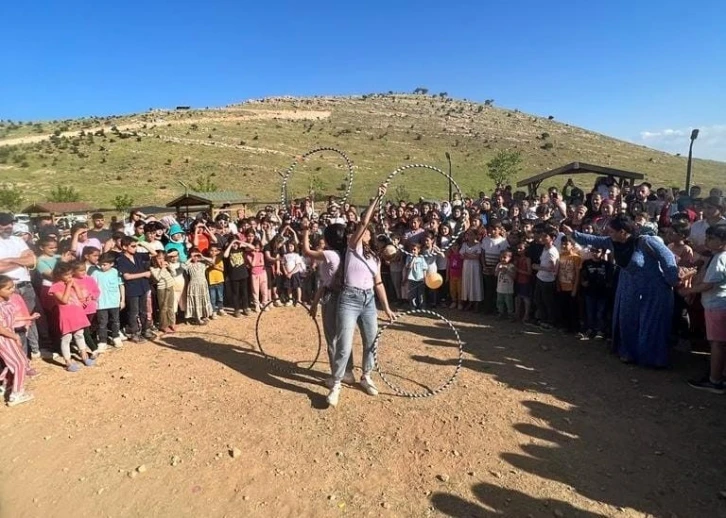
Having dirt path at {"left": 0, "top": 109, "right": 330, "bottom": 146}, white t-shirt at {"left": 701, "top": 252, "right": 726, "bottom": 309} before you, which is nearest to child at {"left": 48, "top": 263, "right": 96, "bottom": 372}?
white t-shirt at {"left": 701, "top": 252, "right": 726, "bottom": 309}

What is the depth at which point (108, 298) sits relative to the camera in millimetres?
7781

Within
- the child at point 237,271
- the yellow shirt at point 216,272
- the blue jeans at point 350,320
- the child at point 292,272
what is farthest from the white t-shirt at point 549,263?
the yellow shirt at point 216,272

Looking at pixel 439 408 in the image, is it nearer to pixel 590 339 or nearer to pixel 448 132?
pixel 590 339

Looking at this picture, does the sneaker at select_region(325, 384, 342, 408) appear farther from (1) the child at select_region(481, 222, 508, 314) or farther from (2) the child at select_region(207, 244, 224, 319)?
(1) the child at select_region(481, 222, 508, 314)

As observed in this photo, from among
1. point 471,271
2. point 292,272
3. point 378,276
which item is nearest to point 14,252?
point 292,272

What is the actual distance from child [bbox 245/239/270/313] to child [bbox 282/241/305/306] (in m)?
0.48

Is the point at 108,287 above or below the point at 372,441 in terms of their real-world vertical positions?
above

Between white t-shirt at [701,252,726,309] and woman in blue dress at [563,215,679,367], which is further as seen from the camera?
woman in blue dress at [563,215,679,367]

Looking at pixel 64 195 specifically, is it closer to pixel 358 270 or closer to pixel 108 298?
pixel 108 298

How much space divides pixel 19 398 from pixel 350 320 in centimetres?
443

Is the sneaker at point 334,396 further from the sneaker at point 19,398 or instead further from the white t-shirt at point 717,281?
the white t-shirt at point 717,281

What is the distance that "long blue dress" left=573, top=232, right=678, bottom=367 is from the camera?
6.34 m

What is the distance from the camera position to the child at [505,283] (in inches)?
361

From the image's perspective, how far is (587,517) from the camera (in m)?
3.75
